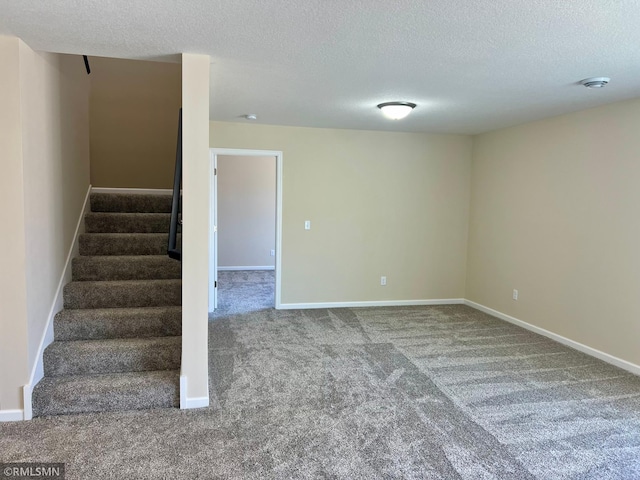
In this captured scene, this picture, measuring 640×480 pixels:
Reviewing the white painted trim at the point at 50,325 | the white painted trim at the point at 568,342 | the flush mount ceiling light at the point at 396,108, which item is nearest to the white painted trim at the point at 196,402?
the white painted trim at the point at 50,325

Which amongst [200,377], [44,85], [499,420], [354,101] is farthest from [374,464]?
[44,85]

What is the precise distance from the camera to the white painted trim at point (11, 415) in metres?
2.52

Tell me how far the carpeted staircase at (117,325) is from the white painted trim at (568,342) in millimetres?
3612

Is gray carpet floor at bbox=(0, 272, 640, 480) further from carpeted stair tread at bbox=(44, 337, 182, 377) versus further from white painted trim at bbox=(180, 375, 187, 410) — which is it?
carpeted stair tread at bbox=(44, 337, 182, 377)

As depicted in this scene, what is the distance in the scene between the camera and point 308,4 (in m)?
1.86

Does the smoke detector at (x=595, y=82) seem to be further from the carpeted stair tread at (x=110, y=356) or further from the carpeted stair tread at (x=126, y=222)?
the carpeted stair tread at (x=126, y=222)

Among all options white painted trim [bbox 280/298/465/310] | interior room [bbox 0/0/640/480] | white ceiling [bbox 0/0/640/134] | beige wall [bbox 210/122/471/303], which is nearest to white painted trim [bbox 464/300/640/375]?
interior room [bbox 0/0/640/480]

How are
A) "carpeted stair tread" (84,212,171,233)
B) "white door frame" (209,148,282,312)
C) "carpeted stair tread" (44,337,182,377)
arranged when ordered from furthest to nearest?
1. "white door frame" (209,148,282,312)
2. "carpeted stair tread" (84,212,171,233)
3. "carpeted stair tread" (44,337,182,377)

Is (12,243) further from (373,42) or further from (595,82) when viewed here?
(595,82)

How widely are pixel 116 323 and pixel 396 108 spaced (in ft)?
9.69

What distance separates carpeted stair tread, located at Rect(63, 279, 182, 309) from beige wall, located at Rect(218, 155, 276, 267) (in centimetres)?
439

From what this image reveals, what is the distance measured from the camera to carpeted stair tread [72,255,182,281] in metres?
3.43

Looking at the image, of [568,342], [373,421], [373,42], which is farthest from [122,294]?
[568,342]

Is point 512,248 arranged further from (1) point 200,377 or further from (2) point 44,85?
(2) point 44,85
